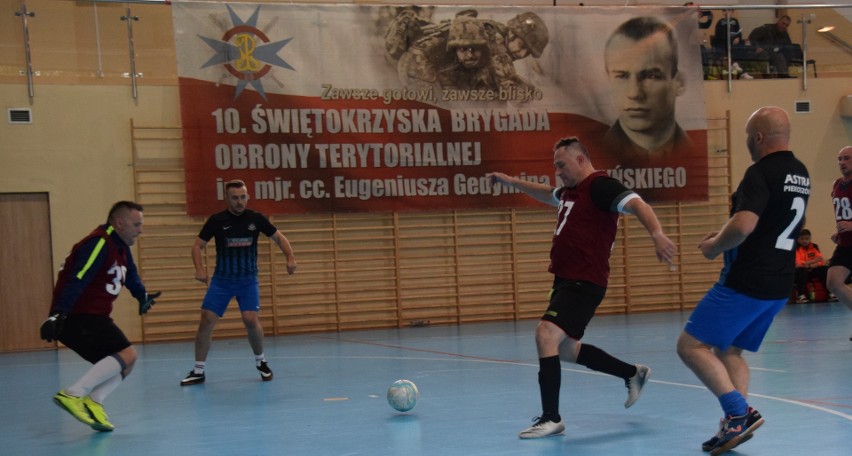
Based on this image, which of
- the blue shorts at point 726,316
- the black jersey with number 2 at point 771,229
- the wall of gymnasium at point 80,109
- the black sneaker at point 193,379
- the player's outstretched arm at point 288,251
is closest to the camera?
the black jersey with number 2 at point 771,229

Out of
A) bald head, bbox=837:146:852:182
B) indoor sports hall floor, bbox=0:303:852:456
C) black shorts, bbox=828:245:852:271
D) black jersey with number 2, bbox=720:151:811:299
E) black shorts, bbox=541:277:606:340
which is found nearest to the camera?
black jersey with number 2, bbox=720:151:811:299

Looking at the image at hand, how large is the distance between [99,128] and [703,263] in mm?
10648

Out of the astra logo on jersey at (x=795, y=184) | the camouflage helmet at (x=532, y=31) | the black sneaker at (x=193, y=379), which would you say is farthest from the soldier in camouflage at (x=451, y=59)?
the astra logo on jersey at (x=795, y=184)

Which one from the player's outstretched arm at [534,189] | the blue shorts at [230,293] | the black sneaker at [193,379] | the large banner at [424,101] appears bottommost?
the black sneaker at [193,379]

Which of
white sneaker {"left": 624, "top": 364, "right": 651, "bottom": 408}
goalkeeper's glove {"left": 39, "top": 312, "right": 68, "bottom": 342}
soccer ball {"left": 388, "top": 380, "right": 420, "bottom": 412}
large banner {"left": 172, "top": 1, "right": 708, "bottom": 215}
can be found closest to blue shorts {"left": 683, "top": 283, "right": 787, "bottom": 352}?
white sneaker {"left": 624, "top": 364, "right": 651, "bottom": 408}

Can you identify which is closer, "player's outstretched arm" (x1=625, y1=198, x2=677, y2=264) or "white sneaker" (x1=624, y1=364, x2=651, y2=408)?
"player's outstretched arm" (x1=625, y1=198, x2=677, y2=264)

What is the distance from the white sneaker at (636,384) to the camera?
637 cm

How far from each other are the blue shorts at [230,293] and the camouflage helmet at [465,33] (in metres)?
7.40

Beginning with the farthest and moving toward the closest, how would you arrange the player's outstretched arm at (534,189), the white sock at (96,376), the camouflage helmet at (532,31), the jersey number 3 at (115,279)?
the camouflage helmet at (532,31), the jersey number 3 at (115,279), the white sock at (96,376), the player's outstretched arm at (534,189)

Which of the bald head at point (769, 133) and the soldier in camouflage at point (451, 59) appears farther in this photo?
the soldier in camouflage at point (451, 59)

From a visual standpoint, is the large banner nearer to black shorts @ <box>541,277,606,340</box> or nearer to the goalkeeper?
the goalkeeper

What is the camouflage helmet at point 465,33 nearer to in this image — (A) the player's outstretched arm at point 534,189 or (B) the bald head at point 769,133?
(A) the player's outstretched arm at point 534,189

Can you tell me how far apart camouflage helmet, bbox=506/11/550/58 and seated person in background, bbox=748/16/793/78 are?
157 inches

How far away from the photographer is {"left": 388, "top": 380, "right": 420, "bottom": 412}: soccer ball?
21.7ft
